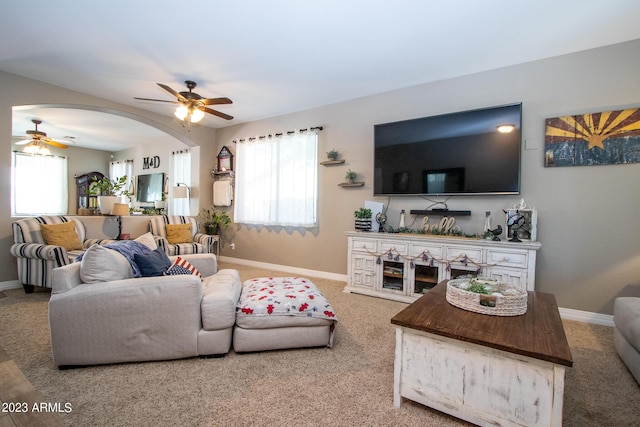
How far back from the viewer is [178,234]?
460 cm

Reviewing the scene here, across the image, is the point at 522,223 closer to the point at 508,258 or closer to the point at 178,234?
the point at 508,258

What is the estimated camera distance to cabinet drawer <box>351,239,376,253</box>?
353cm

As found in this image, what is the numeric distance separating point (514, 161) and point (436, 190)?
2.68 ft

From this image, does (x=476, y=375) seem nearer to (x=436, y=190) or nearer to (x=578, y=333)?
(x=578, y=333)

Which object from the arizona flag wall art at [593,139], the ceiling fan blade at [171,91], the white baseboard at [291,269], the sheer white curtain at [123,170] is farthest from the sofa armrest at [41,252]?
the arizona flag wall art at [593,139]

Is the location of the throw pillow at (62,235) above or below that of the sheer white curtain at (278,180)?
below

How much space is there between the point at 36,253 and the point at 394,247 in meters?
4.12

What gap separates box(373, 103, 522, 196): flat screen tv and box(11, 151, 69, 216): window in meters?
8.41

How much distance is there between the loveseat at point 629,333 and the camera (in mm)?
1769

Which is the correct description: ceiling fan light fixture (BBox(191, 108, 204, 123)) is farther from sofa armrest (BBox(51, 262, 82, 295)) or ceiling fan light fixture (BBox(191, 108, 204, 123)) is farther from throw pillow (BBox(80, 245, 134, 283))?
sofa armrest (BBox(51, 262, 82, 295))

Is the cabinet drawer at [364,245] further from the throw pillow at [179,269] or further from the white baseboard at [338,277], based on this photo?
the throw pillow at [179,269]

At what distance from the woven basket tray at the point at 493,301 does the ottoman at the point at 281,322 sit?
904mm

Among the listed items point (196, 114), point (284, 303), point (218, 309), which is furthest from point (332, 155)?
point (218, 309)

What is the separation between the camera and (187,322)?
6.40 feet
